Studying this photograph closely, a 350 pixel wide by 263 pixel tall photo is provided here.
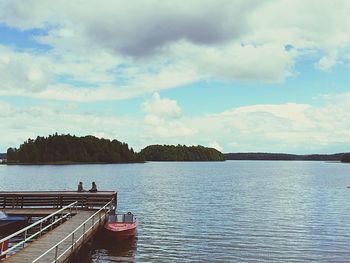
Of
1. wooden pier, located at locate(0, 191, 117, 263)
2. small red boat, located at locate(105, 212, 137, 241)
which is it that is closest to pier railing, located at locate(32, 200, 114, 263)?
Answer: wooden pier, located at locate(0, 191, 117, 263)

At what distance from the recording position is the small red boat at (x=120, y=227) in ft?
88.9

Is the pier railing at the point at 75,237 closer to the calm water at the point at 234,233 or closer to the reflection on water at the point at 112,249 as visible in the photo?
the reflection on water at the point at 112,249

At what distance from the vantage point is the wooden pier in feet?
69.8

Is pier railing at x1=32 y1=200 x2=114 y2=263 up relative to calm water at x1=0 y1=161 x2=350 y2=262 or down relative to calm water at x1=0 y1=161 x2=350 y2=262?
up

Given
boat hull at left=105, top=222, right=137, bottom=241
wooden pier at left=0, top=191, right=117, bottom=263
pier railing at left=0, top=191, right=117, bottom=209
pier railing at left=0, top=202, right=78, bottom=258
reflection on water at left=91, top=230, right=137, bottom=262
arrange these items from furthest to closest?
1. pier railing at left=0, top=191, right=117, bottom=209
2. boat hull at left=105, top=222, right=137, bottom=241
3. reflection on water at left=91, top=230, right=137, bottom=262
4. wooden pier at left=0, top=191, right=117, bottom=263
5. pier railing at left=0, top=202, right=78, bottom=258

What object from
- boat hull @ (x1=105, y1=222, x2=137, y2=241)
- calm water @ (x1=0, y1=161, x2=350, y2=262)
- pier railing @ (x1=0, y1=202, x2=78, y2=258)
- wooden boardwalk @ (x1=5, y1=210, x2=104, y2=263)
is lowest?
calm water @ (x1=0, y1=161, x2=350, y2=262)

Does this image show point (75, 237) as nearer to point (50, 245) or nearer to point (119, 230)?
point (50, 245)

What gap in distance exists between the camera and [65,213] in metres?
31.8

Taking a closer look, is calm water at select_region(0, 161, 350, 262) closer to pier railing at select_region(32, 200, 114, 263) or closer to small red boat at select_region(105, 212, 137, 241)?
small red boat at select_region(105, 212, 137, 241)

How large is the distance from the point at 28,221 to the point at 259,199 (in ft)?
113

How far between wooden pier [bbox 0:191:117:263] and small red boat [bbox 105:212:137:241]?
70cm

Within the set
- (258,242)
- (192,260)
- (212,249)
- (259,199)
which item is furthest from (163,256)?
(259,199)

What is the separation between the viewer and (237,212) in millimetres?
44219

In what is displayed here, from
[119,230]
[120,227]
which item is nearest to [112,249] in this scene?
[119,230]
